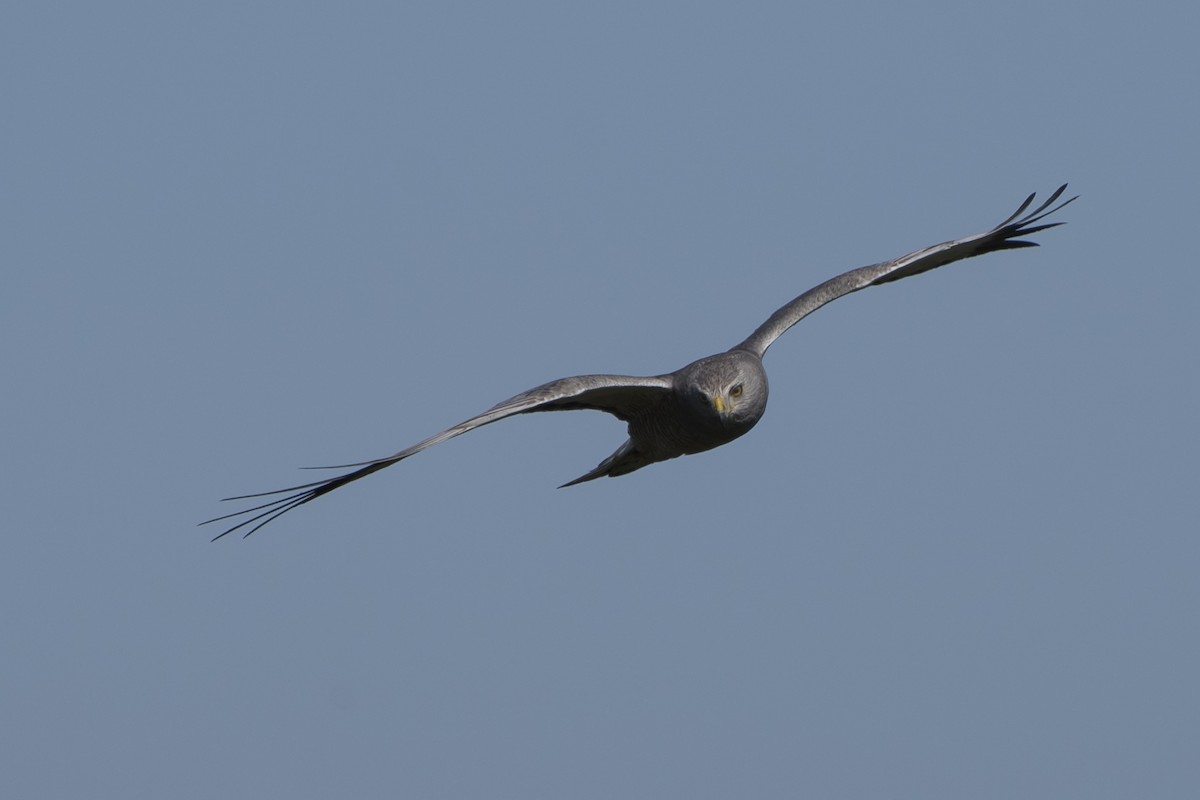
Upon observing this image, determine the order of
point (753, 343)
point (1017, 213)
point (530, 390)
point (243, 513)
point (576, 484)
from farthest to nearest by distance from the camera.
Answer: point (1017, 213), point (576, 484), point (753, 343), point (530, 390), point (243, 513)

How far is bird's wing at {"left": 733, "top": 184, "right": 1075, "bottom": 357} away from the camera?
16156 mm

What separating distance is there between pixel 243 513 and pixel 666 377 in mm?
3807

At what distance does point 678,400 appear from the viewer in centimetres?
1509

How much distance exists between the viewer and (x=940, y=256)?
58.1 feet

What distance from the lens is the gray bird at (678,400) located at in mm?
13680

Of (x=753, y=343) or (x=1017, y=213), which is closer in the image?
(x=753, y=343)

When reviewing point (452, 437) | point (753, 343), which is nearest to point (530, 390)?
point (452, 437)

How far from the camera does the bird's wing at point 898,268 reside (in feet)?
53.0

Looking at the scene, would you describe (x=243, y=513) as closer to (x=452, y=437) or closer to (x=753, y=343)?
(x=452, y=437)

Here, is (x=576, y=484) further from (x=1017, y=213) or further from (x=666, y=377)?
(x=1017, y=213)

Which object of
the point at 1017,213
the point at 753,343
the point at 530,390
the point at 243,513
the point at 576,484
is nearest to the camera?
the point at 243,513

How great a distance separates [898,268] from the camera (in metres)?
17.0

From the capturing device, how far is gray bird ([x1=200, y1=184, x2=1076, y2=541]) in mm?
13680

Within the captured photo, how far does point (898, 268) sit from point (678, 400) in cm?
294
